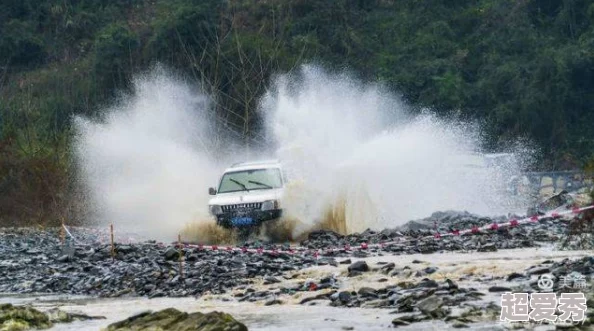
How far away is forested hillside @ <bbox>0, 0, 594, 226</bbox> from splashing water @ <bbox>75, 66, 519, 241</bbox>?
1.87 m

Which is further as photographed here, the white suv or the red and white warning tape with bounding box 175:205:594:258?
the white suv

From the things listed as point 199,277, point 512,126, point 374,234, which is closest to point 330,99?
point 512,126

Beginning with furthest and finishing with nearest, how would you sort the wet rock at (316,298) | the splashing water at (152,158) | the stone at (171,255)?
the splashing water at (152,158) → the stone at (171,255) → the wet rock at (316,298)

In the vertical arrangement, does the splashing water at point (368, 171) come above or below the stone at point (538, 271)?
above

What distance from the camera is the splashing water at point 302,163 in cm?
2995

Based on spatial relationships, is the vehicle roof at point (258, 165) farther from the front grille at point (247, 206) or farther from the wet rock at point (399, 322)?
the wet rock at point (399, 322)

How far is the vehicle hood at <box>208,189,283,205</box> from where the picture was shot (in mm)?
27234

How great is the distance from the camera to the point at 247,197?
2741cm

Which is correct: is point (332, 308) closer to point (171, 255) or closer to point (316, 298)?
point (316, 298)

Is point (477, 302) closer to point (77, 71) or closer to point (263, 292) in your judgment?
point (263, 292)

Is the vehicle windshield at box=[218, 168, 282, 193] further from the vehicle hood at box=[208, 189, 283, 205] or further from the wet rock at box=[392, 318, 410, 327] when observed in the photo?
the wet rock at box=[392, 318, 410, 327]

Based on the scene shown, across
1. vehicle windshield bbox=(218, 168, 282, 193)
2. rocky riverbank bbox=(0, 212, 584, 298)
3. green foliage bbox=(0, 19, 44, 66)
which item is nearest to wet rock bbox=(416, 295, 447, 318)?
rocky riverbank bbox=(0, 212, 584, 298)

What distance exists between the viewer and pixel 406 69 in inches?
2244

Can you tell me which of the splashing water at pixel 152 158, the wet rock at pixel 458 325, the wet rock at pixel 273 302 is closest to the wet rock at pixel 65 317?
the wet rock at pixel 273 302
